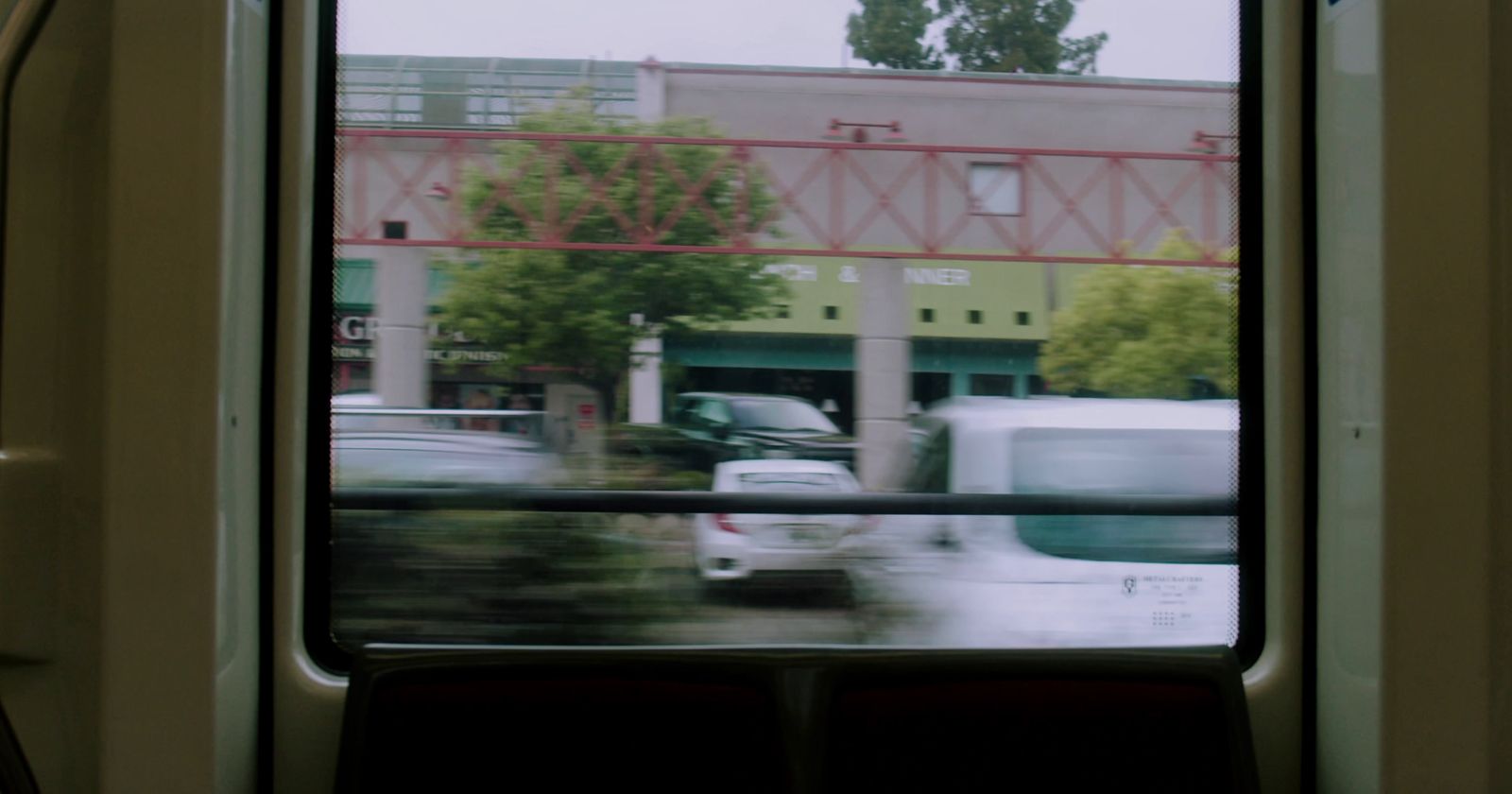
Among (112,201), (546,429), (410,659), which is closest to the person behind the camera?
(112,201)

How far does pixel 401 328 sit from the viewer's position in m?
1.83

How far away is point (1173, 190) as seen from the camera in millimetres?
1879

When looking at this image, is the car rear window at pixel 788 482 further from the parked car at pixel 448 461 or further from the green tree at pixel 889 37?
the green tree at pixel 889 37

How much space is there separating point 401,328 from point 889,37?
913 millimetres

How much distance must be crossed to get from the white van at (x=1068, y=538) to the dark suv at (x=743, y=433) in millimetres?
158

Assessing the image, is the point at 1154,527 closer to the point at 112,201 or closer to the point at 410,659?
the point at 410,659

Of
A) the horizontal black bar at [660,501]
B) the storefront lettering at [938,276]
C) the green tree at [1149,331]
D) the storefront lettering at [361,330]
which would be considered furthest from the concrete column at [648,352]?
the green tree at [1149,331]

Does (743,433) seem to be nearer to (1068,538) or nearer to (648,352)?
(648,352)

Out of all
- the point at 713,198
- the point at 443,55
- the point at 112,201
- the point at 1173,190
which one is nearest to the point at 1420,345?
the point at 1173,190

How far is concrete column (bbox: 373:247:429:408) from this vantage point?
1815 mm

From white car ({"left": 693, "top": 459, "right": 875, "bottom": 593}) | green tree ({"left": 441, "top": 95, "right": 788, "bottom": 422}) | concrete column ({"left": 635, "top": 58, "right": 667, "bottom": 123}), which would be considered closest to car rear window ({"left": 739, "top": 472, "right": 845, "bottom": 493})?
white car ({"left": 693, "top": 459, "right": 875, "bottom": 593})

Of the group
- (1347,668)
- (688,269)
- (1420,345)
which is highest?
(688,269)

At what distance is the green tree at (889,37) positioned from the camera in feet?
6.16

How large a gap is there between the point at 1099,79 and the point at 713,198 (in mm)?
663
